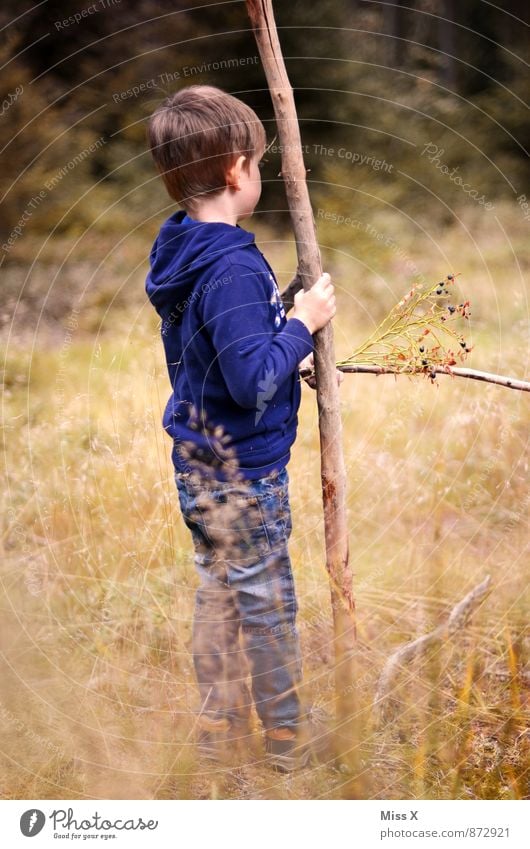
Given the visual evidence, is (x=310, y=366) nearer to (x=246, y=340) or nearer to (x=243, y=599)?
(x=246, y=340)

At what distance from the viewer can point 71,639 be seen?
5.34 ft

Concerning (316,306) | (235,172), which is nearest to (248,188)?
(235,172)

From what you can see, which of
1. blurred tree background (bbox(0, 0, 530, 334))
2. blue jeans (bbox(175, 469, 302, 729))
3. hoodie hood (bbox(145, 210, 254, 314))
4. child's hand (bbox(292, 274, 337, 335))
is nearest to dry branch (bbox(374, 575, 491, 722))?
blue jeans (bbox(175, 469, 302, 729))

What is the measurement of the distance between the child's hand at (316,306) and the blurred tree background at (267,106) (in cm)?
90

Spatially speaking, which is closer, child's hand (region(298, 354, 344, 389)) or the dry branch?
child's hand (region(298, 354, 344, 389))

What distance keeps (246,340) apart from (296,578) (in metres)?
0.76

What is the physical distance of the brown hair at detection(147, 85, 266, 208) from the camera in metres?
1.18

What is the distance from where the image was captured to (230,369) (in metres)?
1.12

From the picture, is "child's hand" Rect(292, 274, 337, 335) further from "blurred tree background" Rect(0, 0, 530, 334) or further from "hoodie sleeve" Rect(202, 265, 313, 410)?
"blurred tree background" Rect(0, 0, 530, 334)

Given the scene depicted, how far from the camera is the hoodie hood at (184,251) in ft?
3.77

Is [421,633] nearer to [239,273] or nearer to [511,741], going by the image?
[511,741]

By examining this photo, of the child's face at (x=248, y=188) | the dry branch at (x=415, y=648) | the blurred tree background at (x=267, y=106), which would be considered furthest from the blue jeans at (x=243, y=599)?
the blurred tree background at (x=267, y=106)
